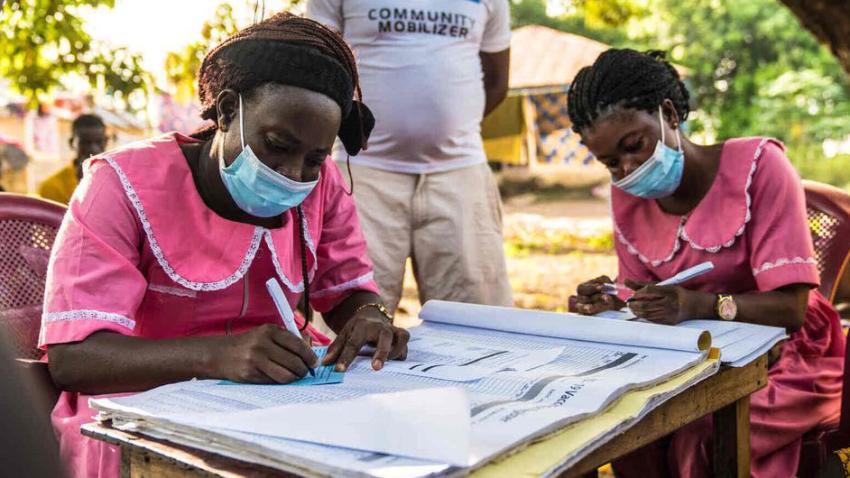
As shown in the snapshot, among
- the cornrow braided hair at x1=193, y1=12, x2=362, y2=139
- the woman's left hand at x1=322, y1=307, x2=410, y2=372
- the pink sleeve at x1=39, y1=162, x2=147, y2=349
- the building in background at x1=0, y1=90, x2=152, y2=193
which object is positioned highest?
the cornrow braided hair at x1=193, y1=12, x2=362, y2=139

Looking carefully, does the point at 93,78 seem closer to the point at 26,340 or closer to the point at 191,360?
the point at 26,340

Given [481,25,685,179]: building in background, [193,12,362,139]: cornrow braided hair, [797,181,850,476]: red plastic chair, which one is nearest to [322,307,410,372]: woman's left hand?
[193,12,362,139]: cornrow braided hair

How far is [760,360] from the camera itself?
1886mm

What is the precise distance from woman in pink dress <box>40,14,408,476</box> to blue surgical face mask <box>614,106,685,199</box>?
2.75 feet

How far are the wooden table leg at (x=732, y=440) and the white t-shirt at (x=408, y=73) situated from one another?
Result: 1450mm

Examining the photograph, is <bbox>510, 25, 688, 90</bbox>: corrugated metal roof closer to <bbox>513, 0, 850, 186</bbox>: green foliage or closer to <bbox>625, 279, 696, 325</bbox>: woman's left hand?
<bbox>513, 0, 850, 186</bbox>: green foliage

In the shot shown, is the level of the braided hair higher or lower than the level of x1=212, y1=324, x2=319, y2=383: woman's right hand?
higher

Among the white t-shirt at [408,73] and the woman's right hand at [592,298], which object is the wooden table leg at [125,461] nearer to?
the woman's right hand at [592,298]

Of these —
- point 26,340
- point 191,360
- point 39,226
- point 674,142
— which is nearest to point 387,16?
point 674,142

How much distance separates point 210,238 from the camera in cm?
191

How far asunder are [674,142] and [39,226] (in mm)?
1750

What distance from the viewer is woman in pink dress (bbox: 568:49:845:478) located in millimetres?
2213

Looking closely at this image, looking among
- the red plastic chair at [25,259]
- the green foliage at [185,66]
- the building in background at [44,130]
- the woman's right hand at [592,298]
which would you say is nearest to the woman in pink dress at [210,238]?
Answer: the red plastic chair at [25,259]

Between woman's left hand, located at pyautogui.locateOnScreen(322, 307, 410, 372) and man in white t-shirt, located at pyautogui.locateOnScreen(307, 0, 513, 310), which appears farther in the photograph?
man in white t-shirt, located at pyautogui.locateOnScreen(307, 0, 513, 310)
